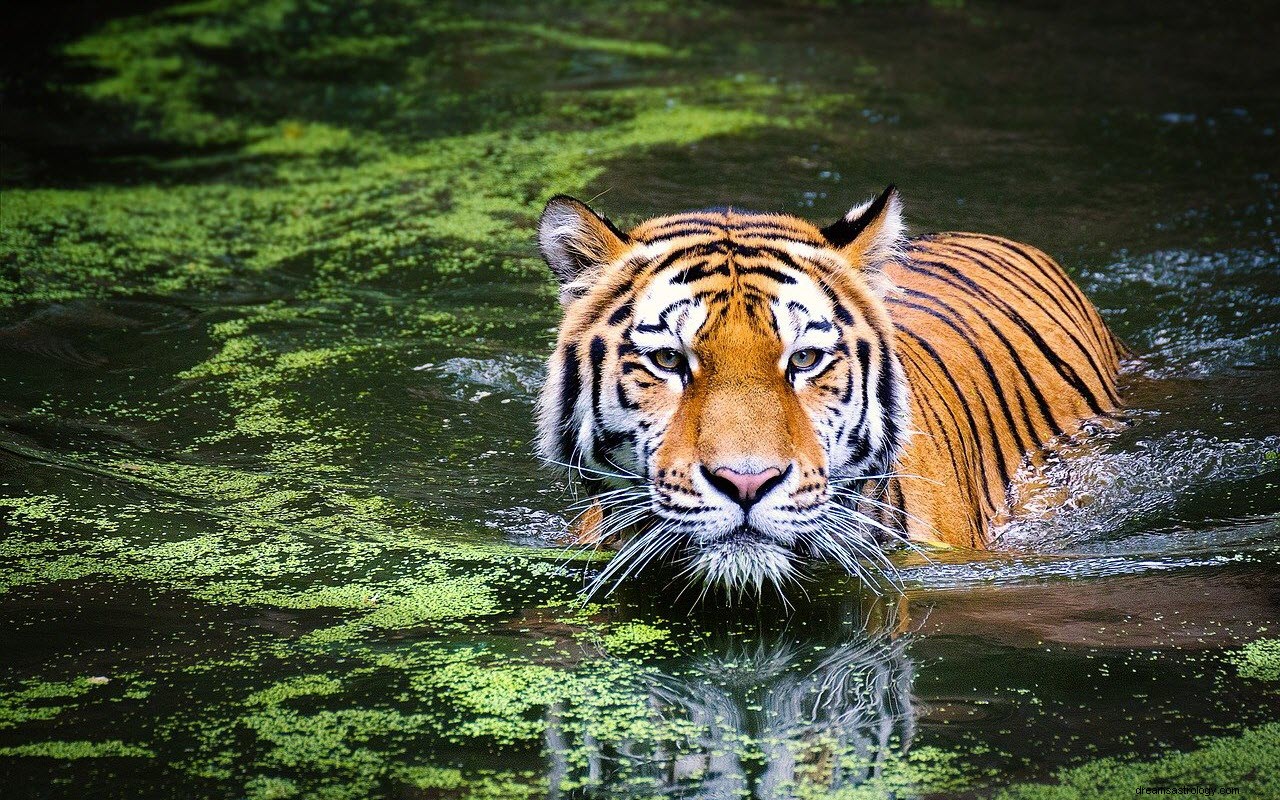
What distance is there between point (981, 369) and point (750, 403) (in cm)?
127

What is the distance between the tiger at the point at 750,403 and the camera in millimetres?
2131

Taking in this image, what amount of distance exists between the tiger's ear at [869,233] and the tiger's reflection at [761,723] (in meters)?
0.68

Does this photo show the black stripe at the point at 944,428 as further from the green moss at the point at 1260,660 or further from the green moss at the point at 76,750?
the green moss at the point at 76,750

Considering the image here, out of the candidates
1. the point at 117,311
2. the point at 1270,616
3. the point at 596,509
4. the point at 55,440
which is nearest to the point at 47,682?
the point at 596,509

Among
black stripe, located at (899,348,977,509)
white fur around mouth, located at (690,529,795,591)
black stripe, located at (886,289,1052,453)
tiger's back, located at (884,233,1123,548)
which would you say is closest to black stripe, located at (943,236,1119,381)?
tiger's back, located at (884,233,1123,548)

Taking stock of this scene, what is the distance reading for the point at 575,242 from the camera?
2.55m

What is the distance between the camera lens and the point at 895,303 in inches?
128

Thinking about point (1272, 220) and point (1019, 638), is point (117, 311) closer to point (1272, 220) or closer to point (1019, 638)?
point (1019, 638)

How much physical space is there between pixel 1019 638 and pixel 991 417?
1.06 meters

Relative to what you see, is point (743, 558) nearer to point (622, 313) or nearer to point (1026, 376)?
point (622, 313)

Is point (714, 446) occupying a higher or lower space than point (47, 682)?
higher

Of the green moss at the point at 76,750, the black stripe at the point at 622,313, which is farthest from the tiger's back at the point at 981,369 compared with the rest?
the green moss at the point at 76,750

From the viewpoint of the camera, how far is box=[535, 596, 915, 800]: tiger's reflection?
1.85 metres

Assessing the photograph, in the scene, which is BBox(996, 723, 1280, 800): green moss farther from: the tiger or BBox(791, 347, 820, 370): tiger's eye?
BBox(791, 347, 820, 370): tiger's eye
